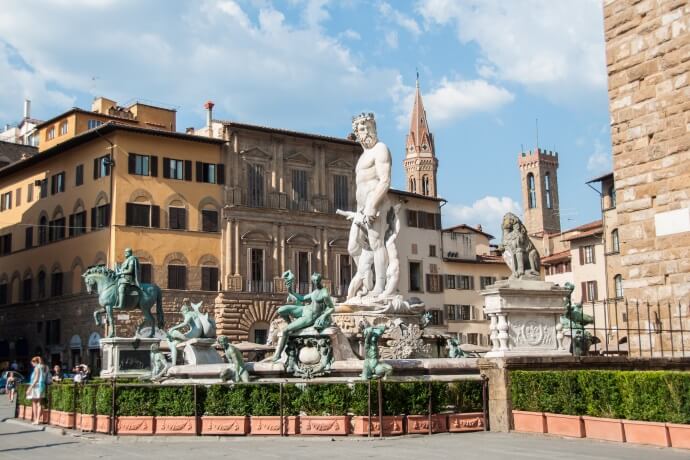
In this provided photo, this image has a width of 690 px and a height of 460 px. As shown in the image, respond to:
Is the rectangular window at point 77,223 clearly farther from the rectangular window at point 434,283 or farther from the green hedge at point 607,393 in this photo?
the green hedge at point 607,393

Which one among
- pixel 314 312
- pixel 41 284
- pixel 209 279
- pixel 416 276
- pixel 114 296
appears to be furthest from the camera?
pixel 416 276

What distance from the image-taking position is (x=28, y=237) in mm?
52500

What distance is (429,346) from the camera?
62.2 feet

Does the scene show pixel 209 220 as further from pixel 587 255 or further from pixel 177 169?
pixel 587 255

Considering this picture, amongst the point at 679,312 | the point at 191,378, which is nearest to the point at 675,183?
the point at 679,312

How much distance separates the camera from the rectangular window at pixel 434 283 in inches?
2392

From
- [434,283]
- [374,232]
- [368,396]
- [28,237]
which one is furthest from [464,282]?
[368,396]

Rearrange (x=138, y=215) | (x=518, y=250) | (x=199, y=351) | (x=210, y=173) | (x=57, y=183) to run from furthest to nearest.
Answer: (x=57, y=183)
(x=210, y=173)
(x=138, y=215)
(x=199, y=351)
(x=518, y=250)

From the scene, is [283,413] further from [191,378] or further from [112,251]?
[112,251]

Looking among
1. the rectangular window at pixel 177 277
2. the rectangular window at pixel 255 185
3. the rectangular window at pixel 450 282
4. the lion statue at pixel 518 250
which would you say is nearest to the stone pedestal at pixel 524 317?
Answer: the lion statue at pixel 518 250

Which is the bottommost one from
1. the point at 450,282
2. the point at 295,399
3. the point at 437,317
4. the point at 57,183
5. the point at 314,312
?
the point at 295,399

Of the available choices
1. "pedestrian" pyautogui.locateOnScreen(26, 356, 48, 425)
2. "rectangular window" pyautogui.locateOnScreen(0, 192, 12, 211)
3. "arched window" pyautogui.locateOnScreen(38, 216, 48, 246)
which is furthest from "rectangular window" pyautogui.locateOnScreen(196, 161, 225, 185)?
"pedestrian" pyautogui.locateOnScreen(26, 356, 48, 425)

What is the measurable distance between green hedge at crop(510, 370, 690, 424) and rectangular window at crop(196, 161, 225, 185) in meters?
37.1

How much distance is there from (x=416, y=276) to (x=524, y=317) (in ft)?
151
